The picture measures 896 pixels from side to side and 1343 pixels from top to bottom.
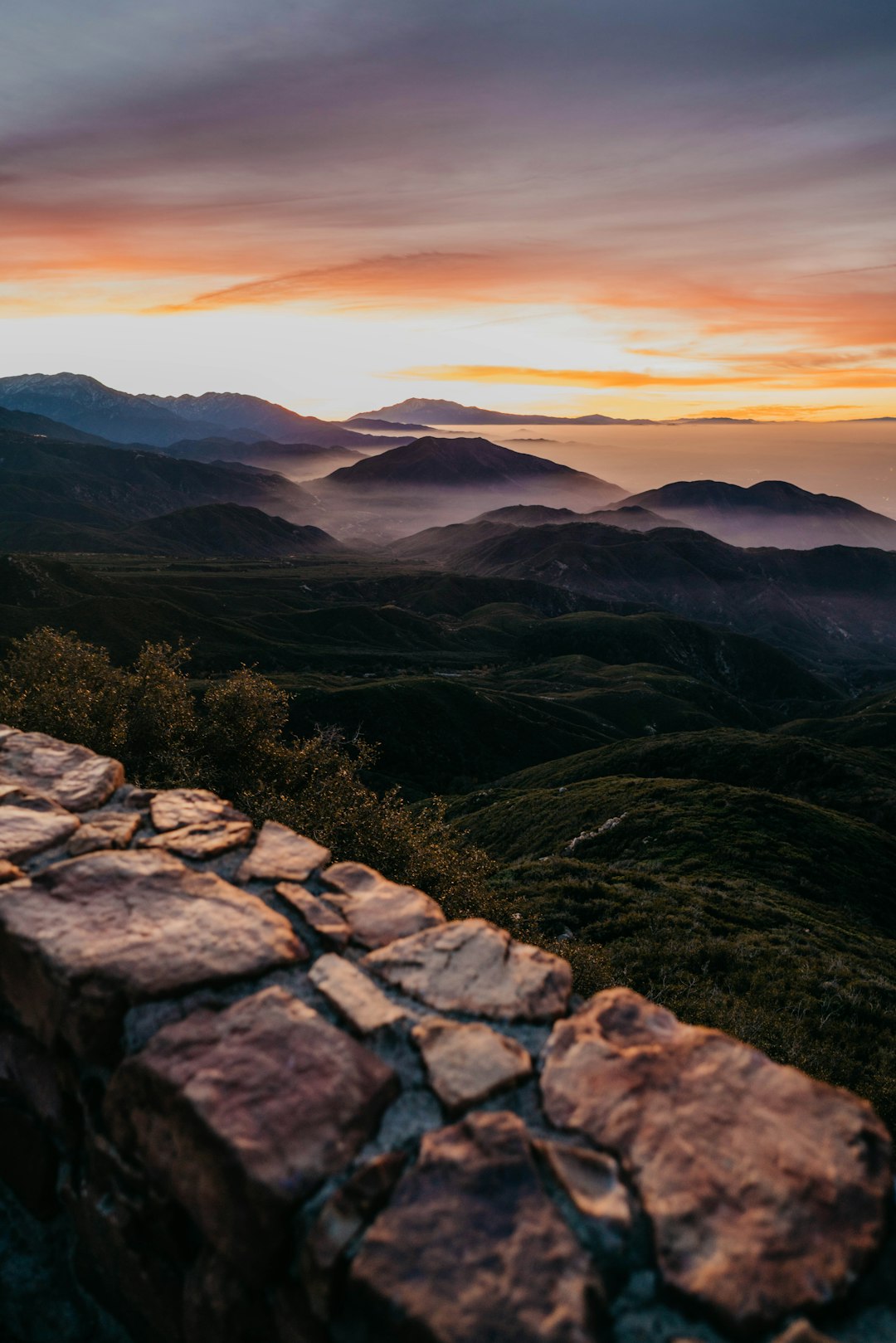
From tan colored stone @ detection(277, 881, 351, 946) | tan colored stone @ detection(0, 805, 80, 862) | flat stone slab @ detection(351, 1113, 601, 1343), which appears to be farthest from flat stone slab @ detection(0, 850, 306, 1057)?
flat stone slab @ detection(351, 1113, 601, 1343)

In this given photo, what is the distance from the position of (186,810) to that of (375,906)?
8.15 ft

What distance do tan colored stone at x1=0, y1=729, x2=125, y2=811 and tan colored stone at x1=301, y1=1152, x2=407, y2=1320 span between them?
16.1ft

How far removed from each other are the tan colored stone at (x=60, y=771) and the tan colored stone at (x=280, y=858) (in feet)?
6.24

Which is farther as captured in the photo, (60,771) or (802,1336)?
(60,771)

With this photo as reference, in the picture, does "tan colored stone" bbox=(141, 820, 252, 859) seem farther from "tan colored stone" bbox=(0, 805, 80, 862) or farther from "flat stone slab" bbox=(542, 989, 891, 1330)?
"flat stone slab" bbox=(542, 989, 891, 1330)

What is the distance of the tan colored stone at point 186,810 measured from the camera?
6.78 meters

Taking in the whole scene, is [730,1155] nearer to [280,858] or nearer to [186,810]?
[280,858]

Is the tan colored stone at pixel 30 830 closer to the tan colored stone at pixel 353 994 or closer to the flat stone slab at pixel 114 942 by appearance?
the flat stone slab at pixel 114 942

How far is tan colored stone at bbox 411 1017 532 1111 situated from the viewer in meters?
3.93

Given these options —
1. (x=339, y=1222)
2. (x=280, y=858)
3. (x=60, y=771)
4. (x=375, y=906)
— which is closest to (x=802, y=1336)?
(x=339, y=1222)

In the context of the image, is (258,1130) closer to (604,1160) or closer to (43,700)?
(604,1160)

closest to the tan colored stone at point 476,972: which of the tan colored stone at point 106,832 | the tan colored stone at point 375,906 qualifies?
the tan colored stone at point 375,906

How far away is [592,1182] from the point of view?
3.43m

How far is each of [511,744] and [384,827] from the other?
77.1 metres
